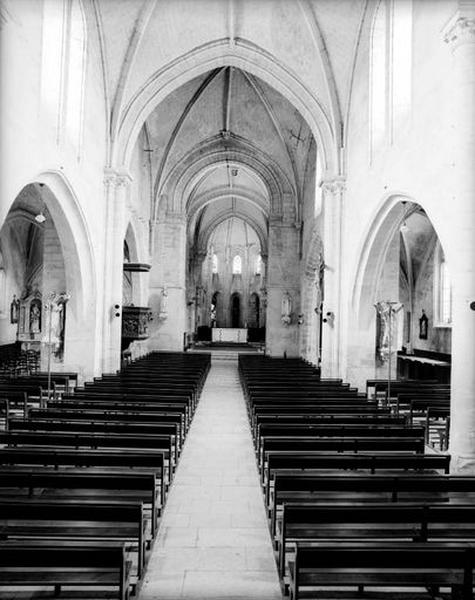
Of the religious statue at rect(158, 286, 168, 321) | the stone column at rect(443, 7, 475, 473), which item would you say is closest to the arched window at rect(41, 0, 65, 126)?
the stone column at rect(443, 7, 475, 473)

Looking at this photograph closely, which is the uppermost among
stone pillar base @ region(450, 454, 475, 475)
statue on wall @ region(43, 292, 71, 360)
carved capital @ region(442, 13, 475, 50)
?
carved capital @ region(442, 13, 475, 50)

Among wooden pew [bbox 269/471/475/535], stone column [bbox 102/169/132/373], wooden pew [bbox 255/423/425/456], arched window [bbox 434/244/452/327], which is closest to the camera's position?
wooden pew [bbox 269/471/475/535]

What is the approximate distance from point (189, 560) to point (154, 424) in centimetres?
315

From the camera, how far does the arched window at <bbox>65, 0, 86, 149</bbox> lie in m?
13.6

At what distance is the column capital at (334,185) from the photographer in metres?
17.7

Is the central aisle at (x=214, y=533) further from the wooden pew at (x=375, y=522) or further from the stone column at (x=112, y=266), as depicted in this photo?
the stone column at (x=112, y=266)

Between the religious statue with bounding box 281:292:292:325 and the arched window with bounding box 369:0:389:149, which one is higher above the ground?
the arched window with bounding box 369:0:389:149

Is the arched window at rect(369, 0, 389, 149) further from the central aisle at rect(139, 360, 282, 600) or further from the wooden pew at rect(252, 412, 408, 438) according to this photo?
the central aisle at rect(139, 360, 282, 600)

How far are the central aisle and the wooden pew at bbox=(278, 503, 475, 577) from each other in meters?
0.53

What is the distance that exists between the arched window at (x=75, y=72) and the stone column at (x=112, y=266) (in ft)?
10.2

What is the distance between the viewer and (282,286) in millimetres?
29078

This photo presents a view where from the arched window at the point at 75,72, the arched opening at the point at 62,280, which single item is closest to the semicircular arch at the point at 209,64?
the arched window at the point at 75,72

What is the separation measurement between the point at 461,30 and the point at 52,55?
9.41 meters

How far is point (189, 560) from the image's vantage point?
5090 mm
